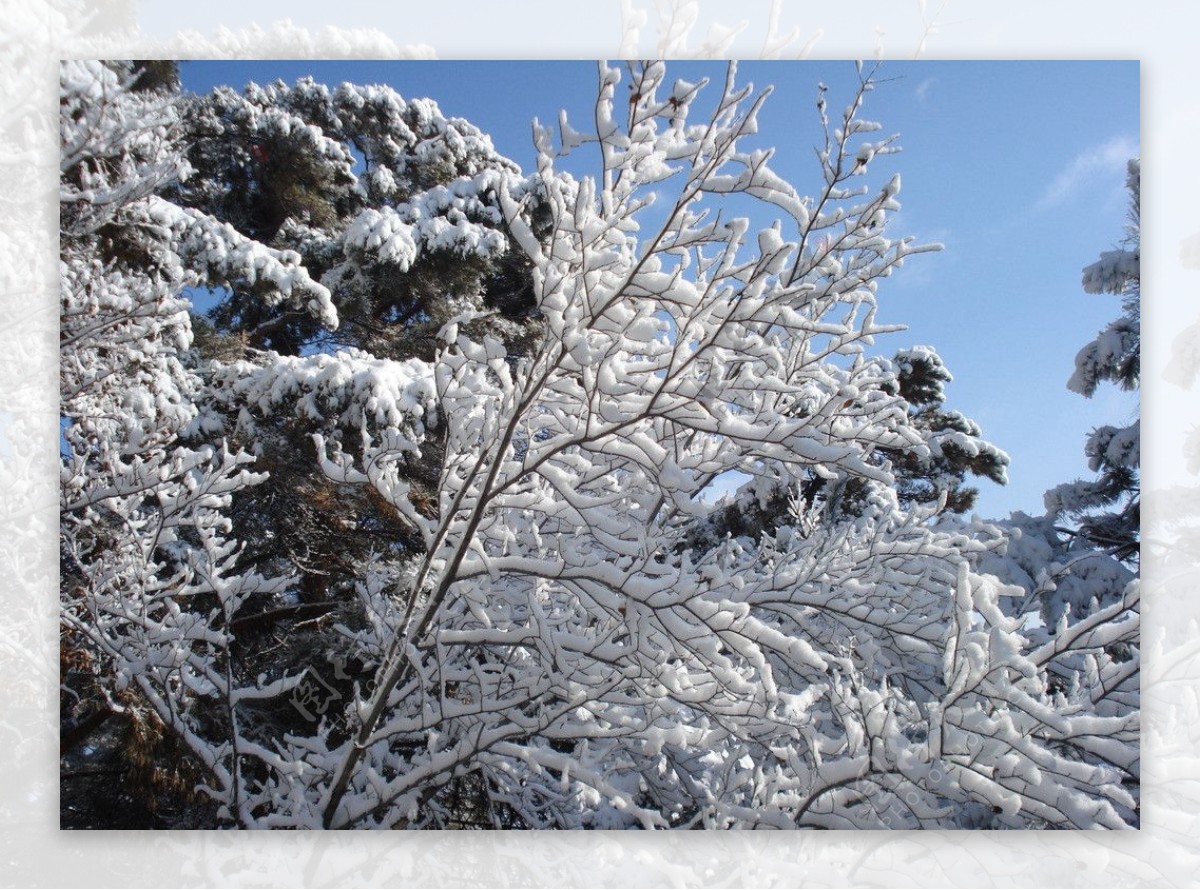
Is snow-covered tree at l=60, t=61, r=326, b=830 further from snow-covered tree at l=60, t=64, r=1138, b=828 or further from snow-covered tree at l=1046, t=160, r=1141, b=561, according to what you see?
snow-covered tree at l=1046, t=160, r=1141, b=561

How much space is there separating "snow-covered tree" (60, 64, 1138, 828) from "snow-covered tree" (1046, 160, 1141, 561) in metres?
0.27

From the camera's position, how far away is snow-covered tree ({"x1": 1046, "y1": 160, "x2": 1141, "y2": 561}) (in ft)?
6.77

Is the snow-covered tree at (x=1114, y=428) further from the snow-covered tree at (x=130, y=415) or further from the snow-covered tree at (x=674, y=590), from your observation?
the snow-covered tree at (x=130, y=415)

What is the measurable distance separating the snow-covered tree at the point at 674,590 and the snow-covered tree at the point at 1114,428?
267 mm

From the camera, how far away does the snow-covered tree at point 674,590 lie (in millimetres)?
1328

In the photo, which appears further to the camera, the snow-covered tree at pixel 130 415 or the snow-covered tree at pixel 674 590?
the snow-covered tree at pixel 130 415

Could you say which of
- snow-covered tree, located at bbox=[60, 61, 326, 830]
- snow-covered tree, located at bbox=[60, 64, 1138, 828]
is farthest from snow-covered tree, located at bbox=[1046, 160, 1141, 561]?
snow-covered tree, located at bbox=[60, 61, 326, 830]

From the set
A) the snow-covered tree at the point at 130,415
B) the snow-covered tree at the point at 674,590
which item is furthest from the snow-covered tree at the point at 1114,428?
the snow-covered tree at the point at 130,415

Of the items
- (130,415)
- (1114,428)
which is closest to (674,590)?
(1114,428)

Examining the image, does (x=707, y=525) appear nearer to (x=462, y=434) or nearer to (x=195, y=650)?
(x=462, y=434)

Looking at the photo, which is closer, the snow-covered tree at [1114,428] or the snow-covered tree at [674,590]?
the snow-covered tree at [674,590]

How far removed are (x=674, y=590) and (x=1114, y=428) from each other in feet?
4.33
